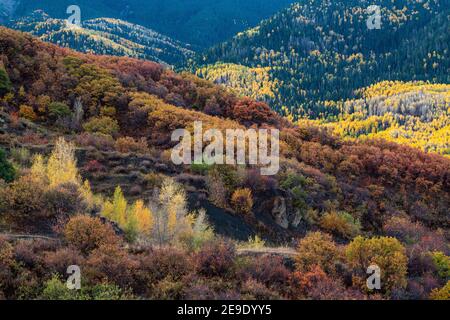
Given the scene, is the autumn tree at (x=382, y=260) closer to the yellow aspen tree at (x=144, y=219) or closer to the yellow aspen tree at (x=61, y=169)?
the yellow aspen tree at (x=144, y=219)

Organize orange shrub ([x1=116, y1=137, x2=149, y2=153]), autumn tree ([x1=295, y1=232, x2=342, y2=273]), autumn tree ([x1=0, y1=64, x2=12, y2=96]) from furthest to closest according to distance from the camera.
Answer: autumn tree ([x1=0, y1=64, x2=12, y2=96]) → orange shrub ([x1=116, y1=137, x2=149, y2=153]) → autumn tree ([x1=295, y1=232, x2=342, y2=273])

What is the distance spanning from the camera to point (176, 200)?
72.2 feet

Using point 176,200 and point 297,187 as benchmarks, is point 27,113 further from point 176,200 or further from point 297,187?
point 176,200

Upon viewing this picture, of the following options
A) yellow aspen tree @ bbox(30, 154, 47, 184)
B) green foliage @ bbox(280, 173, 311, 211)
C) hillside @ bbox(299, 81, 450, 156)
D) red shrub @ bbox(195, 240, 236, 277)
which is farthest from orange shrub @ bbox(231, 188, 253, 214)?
hillside @ bbox(299, 81, 450, 156)

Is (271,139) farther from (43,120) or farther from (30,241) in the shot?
(30,241)

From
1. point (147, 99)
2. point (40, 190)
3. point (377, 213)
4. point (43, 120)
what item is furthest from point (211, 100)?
point (40, 190)

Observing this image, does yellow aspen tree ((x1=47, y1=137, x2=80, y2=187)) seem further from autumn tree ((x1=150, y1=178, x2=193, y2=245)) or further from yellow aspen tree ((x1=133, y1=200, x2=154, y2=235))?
autumn tree ((x1=150, y1=178, x2=193, y2=245))

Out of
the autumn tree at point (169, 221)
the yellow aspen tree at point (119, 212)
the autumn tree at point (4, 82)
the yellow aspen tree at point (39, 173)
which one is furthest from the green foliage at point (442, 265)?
the autumn tree at point (4, 82)

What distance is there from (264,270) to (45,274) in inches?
238

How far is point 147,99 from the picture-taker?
47.0m

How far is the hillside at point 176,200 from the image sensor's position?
1304 cm

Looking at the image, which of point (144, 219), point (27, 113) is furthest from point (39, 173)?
point (27, 113)

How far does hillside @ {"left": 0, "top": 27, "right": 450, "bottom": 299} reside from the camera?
13.0 m

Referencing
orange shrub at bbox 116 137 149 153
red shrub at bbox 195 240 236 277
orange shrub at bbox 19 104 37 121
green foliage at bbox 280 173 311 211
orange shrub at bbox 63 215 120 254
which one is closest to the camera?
red shrub at bbox 195 240 236 277
